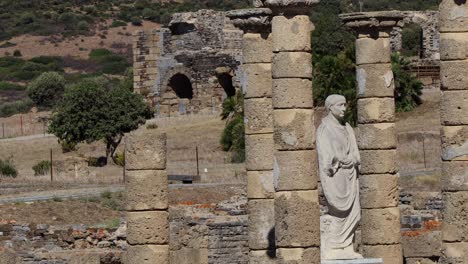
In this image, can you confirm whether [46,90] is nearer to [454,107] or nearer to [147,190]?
[454,107]

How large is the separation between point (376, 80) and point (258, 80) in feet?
6.26

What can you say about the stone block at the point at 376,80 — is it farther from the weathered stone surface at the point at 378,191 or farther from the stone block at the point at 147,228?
the stone block at the point at 147,228

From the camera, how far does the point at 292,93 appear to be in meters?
25.8

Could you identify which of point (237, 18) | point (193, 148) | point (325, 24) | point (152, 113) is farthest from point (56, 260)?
point (325, 24)

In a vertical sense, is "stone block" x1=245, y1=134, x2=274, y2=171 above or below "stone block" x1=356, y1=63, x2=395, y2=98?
below

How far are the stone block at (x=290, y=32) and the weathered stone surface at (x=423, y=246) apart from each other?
18.5ft

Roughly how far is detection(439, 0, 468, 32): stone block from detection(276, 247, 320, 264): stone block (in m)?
4.57

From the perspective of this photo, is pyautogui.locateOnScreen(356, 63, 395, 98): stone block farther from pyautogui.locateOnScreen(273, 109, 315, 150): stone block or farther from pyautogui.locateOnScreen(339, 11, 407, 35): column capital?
pyautogui.locateOnScreen(273, 109, 315, 150): stone block

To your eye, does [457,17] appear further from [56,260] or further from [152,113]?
[152,113]

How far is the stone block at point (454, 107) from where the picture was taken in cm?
2784

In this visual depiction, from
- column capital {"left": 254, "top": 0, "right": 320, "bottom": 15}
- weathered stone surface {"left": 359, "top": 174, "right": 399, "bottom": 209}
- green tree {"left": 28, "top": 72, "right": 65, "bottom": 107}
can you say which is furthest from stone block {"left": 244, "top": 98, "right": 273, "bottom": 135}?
green tree {"left": 28, "top": 72, "right": 65, "bottom": 107}

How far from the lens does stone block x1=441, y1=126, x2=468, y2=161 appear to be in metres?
27.9

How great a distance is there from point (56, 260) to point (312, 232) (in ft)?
27.1

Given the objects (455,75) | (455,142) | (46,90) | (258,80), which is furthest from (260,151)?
(46,90)
